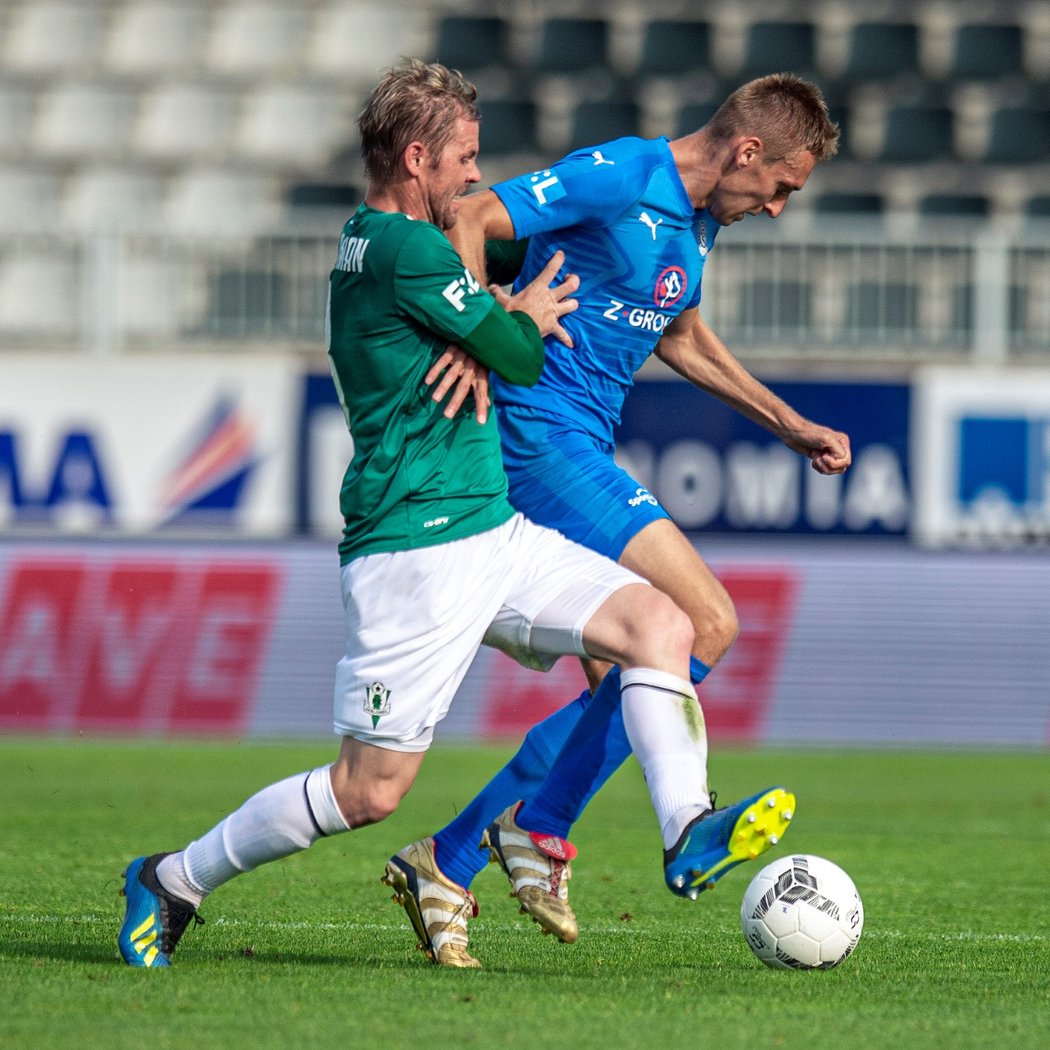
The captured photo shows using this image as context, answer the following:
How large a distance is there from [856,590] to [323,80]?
776 cm

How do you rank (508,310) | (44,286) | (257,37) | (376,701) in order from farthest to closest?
1. (257,37)
2. (44,286)
3. (508,310)
4. (376,701)

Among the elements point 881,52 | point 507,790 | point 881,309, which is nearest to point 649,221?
point 507,790

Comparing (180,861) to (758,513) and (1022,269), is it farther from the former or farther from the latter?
(1022,269)

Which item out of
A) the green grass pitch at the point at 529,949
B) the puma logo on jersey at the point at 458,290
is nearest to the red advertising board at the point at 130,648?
the green grass pitch at the point at 529,949

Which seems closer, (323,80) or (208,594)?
(208,594)

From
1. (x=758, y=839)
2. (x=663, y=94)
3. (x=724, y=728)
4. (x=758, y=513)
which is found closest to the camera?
(x=758, y=839)

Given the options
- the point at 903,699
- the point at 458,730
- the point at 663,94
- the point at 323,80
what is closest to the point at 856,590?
the point at 903,699

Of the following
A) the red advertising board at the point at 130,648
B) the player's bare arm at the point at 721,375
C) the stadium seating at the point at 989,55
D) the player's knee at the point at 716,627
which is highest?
the stadium seating at the point at 989,55

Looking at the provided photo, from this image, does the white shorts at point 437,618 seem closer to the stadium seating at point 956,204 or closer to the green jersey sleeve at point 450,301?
the green jersey sleeve at point 450,301

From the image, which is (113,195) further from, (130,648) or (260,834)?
(260,834)

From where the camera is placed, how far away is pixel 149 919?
4.52 m

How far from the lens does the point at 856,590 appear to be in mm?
12242

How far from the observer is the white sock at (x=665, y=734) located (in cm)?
429

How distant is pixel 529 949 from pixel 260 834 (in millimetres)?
965
